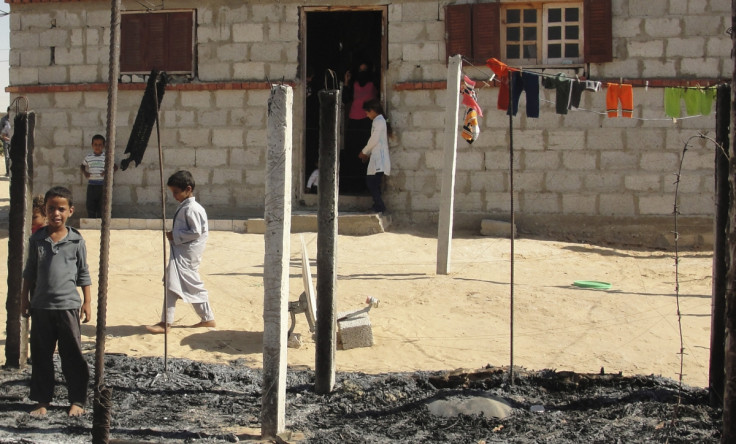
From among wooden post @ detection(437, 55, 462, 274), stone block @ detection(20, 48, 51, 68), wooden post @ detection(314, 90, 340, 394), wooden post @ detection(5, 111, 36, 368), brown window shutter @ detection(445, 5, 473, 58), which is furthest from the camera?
stone block @ detection(20, 48, 51, 68)

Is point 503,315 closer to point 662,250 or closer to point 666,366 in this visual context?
point 666,366

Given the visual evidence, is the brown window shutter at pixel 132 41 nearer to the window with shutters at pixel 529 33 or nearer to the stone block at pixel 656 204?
the window with shutters at pixel 529 33

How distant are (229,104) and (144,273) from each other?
12.0 ft

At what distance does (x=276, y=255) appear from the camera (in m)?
5.30

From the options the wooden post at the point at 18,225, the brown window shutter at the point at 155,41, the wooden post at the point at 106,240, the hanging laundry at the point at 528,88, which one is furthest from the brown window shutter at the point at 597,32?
the wooden post at the point at 106,240

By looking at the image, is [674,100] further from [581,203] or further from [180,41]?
[180,41]

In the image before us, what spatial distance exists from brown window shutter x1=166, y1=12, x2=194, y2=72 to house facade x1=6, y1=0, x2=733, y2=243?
2 centimetres

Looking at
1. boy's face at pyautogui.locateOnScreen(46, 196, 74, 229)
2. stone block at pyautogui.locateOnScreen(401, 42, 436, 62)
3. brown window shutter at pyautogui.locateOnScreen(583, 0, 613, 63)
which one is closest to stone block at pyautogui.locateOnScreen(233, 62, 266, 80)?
stone block at pyautogui.locateOnScreen(401, 42, 436, 62)

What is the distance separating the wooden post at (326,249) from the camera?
6.01 meters

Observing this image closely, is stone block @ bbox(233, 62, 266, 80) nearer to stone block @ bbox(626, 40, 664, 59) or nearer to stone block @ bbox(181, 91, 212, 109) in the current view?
stone block @ bbox(181, 91, 212, 109)

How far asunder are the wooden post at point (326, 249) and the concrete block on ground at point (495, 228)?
22.1ft

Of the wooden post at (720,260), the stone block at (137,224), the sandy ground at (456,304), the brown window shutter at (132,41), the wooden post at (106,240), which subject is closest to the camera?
the wooden post at (106,240)

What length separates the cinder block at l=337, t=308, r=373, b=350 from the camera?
25.0ft

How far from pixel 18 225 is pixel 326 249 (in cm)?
243
